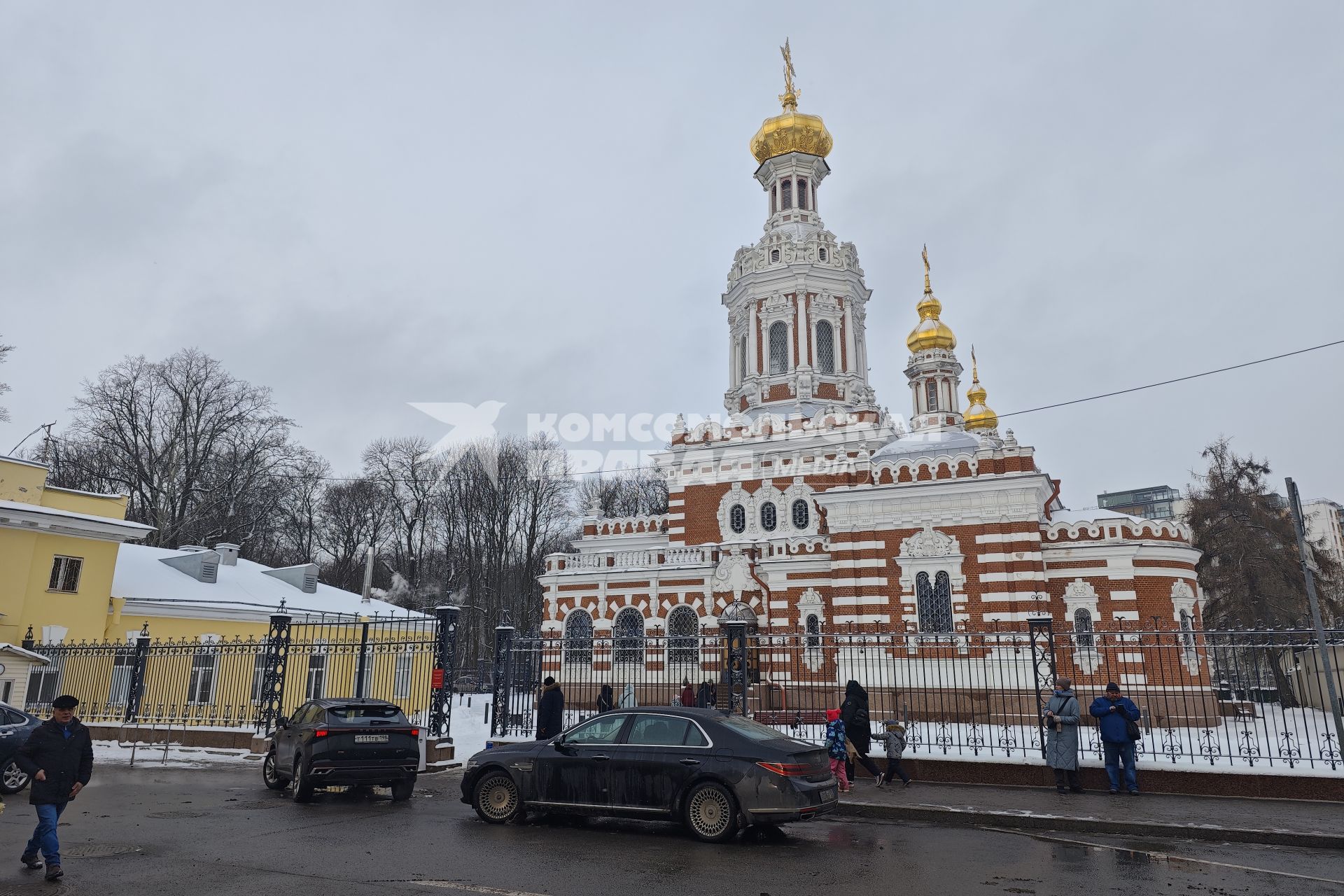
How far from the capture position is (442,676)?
1578 centimetres

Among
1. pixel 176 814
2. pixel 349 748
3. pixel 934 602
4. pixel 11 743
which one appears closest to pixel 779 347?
pixel 934 602

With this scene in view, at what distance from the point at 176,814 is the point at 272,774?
2220 millimetres

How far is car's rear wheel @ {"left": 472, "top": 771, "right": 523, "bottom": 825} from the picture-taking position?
9.89 meters

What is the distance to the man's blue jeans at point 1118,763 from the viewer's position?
11695mm

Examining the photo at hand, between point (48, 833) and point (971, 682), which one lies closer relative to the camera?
point (48, 833)

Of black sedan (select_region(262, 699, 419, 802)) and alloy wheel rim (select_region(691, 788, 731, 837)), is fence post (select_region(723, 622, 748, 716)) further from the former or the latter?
alloy wheel rim (select_region(691, 788, 731, 837))

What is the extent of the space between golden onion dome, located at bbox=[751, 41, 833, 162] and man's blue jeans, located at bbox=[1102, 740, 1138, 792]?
32926 mm

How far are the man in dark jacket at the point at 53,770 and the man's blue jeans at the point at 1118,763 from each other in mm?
12000

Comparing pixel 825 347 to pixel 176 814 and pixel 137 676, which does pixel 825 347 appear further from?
pixel 176 814

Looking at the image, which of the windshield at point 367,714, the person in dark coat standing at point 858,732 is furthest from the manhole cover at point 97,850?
the person in dark coat standing at point 858,732

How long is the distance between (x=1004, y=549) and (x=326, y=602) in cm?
2214

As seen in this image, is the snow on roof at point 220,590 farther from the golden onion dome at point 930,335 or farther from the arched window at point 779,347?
the golden onion dome at point 930,335

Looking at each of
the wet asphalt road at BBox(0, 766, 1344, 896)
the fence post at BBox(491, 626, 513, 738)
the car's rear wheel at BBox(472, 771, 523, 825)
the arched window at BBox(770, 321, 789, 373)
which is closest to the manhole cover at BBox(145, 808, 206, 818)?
the wet asphalt road at BBox(0, 766, 1344, 896)

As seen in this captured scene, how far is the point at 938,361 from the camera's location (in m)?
44.2
